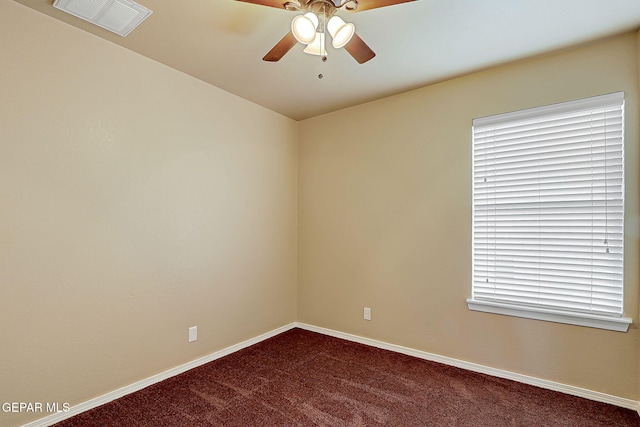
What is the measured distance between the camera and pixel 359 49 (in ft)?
5.97

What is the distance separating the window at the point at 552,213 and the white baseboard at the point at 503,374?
0.48 metres

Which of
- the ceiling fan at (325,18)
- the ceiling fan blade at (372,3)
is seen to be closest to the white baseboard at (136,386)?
the ceiling fan at (325,18)

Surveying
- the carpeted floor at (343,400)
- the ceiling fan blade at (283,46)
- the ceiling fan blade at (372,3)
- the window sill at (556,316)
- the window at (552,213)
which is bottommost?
the carpeted floor at (343,400)

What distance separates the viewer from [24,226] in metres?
1.90

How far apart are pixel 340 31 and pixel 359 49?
195mm

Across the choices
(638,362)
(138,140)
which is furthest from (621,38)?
(138,140)

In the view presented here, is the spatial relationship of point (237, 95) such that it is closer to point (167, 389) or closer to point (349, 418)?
point (167, 389)

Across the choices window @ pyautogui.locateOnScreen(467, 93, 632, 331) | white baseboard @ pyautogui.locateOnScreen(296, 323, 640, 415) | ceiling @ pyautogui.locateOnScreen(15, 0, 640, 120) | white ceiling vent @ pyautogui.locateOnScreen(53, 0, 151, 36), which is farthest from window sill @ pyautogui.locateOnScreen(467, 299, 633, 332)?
white ceiling vent @ pyautogui.locateOnScreen(53, 0, 151, 36)

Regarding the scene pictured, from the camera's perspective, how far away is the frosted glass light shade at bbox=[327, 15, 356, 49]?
1.64 meters

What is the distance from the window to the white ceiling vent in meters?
2.64

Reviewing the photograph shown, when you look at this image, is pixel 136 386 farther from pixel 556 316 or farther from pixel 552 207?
pixel 552 207

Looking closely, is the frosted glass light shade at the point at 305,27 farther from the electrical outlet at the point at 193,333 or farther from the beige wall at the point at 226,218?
the electrical outlet at the point at 193,333

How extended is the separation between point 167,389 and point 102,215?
4.53 ft

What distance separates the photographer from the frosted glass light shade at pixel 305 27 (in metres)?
1.61
